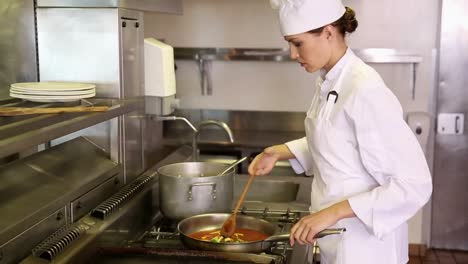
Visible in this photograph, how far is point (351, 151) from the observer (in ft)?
5.23

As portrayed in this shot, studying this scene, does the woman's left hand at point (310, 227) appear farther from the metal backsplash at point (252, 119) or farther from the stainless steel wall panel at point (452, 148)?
the stainless steel wall panel at point (452, 148)

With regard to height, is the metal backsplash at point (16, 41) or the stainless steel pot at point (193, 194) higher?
the metal backsplash at point (16, 41)

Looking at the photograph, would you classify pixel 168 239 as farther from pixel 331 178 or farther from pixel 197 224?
pixel 331 178

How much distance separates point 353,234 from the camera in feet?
5.37

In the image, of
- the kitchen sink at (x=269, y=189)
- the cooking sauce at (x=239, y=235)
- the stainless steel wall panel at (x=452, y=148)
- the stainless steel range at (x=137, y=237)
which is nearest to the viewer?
the stainless steel range at (x=137, y=237)

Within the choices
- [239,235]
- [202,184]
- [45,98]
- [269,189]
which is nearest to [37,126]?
[45,98]

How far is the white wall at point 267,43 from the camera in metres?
3.74

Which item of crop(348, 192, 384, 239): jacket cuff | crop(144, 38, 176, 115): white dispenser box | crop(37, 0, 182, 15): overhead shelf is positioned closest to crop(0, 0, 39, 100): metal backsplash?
crop(37, 0, 182, 15): overhead shelf

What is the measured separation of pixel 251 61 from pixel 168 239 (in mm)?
2329

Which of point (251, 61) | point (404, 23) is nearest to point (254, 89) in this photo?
point (251, 61)

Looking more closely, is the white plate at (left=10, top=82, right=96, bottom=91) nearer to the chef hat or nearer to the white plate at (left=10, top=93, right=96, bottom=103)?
the white plate at (left=10, top=93, right=96, bottom=103)

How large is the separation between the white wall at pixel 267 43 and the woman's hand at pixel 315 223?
2421 millimetres

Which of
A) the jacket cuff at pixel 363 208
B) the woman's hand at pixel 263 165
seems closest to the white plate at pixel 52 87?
the woman's hand at pixel 263 165

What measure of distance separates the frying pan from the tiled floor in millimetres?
2257
